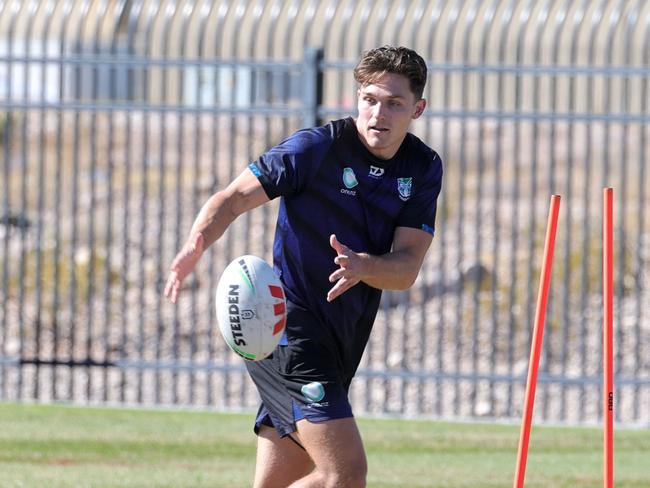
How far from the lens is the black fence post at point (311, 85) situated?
11039 millimetres

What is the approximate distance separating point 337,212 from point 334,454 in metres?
0.94

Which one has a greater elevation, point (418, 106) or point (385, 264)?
point (418, 106)

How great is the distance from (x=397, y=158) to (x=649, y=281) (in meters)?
12.5

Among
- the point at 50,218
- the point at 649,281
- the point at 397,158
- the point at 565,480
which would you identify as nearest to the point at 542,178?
the point at 50,218

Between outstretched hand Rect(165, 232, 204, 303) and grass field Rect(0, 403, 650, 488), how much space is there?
313 cm

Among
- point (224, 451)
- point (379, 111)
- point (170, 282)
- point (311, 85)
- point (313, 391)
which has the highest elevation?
point (311, 85)

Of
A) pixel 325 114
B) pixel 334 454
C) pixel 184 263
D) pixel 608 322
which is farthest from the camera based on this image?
pixel 325 114

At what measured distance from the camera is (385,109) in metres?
5.39

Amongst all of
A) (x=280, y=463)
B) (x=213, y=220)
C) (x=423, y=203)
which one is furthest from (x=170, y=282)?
(x=423, y=203)

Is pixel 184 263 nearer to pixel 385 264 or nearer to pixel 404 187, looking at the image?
pixel 385 264

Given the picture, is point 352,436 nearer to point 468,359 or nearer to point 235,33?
point 235,33

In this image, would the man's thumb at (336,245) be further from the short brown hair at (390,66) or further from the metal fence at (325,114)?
the metal fence at (325,114)

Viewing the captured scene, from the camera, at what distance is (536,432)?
1038 cm

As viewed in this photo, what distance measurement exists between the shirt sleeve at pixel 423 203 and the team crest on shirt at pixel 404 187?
0.03 meters
